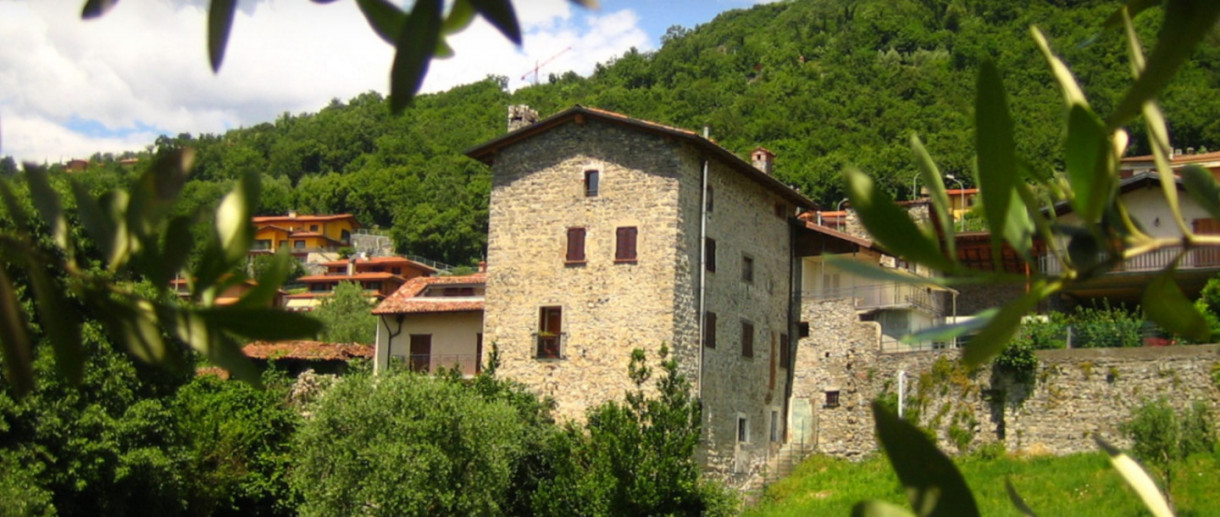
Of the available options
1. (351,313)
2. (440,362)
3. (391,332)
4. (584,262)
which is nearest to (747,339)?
(584,262)

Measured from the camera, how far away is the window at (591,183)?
78.1 feet

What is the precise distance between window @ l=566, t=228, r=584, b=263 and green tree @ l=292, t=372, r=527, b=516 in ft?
10.7

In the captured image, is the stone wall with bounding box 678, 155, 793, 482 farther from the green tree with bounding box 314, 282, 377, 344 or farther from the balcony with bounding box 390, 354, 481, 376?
the green tree with bounding box 314, 282, 377, 344

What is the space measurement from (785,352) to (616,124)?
21.7 ft

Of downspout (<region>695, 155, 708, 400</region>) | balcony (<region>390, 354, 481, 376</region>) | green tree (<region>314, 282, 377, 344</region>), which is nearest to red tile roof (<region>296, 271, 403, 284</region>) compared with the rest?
green tree (<region>314, 282, 377, 344</region>)

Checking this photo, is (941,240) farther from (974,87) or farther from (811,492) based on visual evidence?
(811,492)

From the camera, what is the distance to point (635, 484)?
2131cm

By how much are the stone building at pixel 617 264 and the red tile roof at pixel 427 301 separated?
2080 mm

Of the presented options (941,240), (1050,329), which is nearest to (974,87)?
(941,240)

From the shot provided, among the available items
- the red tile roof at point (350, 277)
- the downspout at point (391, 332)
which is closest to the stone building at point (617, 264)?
the downspout at point (391, 332)

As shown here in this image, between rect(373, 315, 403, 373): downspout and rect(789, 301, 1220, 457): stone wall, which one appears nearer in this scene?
rect(789, 301, 1220, 457): stone wall

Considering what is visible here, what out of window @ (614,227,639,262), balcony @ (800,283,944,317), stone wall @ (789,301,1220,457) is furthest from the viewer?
balcony @ (800,283,944,317)

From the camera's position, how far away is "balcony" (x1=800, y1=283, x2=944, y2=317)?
27469mm

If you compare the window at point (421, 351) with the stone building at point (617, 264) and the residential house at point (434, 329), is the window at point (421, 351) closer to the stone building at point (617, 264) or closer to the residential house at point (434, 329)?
the residential house at point (434, 329)
